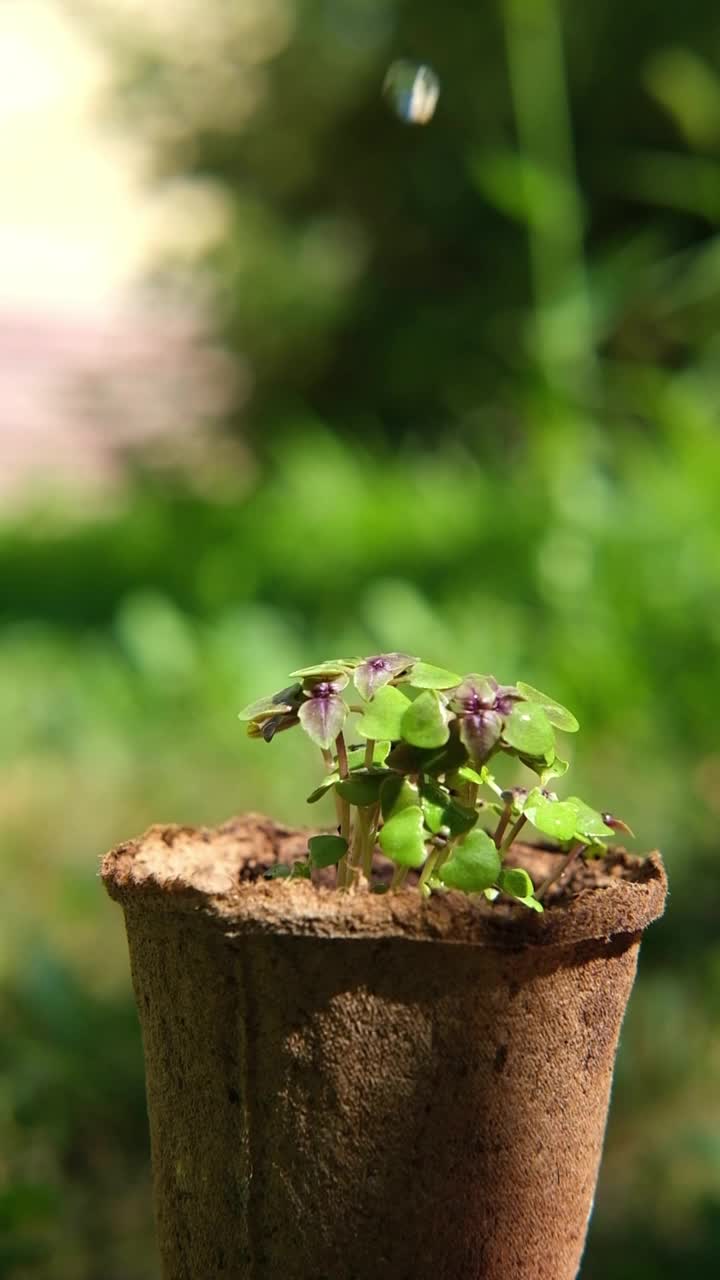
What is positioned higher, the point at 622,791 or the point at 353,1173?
the point at 622,791

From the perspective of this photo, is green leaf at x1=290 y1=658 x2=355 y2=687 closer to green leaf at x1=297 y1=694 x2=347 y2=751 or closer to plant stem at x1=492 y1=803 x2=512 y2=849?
green leaf at x1=297 y1=694 x2=347 y2=751

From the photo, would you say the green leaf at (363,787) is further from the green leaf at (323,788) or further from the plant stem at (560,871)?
the plant stem at (560,871)

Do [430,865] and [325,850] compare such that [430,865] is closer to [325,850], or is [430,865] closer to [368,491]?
[325,850]

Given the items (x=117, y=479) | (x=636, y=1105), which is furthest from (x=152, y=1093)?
(x=117, y=479)

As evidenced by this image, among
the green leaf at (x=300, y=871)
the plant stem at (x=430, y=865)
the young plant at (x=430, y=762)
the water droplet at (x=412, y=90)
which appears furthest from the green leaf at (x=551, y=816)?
→ the water droplet at (x=412, y=90)

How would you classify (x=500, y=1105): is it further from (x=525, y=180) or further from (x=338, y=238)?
(x=338, y=238)
